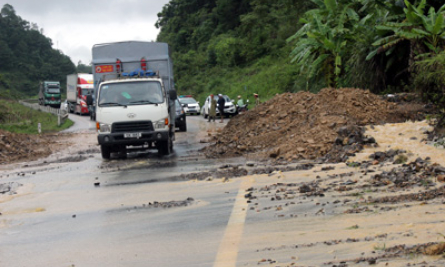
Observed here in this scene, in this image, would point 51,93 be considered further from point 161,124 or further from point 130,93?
point 161,124

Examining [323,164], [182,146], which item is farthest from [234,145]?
[323,164]

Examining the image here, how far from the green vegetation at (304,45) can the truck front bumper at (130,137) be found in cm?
683

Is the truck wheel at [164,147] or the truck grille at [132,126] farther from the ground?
the truck grille at [132,126]

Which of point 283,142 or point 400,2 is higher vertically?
point 400,2

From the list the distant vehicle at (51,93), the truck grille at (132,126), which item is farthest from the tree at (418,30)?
the distant vehicle at (51,93)

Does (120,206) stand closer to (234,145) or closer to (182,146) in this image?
(234,145)

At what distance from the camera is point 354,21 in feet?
87.1

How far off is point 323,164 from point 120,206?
473 centimetres

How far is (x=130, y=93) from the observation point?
625 inches

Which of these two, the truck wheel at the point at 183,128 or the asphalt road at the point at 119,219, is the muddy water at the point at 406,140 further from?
the truck wheel at the point at 183,128

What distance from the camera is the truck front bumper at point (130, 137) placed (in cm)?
1537

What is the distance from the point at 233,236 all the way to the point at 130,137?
934 cm

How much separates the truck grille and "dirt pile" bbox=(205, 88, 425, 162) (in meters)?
1.93

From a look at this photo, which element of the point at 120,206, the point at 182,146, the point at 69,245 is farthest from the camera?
the point at 182,146
